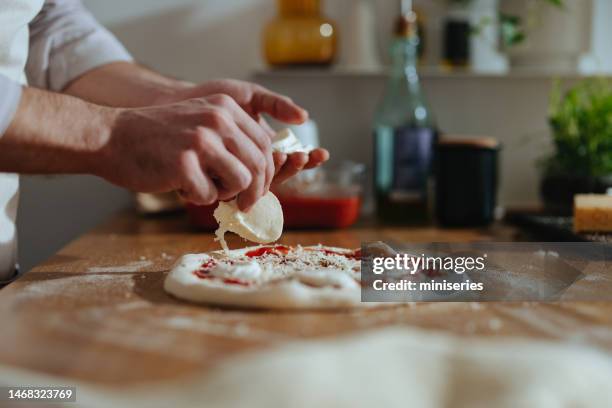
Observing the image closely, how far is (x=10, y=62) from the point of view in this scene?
3.49ft

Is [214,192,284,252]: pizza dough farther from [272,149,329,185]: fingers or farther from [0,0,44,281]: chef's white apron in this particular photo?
[0,0,44,281]: chef's white apron

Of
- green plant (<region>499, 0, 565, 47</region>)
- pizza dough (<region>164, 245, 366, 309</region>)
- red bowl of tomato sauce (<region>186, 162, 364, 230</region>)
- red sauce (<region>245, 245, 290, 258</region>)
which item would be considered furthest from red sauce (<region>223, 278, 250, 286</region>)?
green plant (<region>499, 0, 565, 47</region>)

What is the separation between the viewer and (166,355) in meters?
0.64

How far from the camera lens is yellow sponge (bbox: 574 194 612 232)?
1233 mm

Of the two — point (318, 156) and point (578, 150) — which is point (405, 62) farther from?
point (318, 156)

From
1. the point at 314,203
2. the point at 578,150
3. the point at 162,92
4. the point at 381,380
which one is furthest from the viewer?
the point at 578,150

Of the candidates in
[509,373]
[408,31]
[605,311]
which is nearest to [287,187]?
[408,31]

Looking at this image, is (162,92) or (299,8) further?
(299,8)

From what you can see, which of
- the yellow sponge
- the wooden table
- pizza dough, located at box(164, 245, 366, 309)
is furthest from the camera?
the yellow sponge

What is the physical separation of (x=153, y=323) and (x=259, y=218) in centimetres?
30

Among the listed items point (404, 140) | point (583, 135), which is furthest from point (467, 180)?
point (583, 135)

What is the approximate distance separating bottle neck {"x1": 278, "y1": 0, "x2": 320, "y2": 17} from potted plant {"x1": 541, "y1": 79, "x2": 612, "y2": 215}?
59cm

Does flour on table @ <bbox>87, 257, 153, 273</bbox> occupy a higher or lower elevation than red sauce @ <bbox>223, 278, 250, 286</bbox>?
lower

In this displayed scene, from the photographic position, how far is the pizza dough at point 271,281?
31.1 inches
